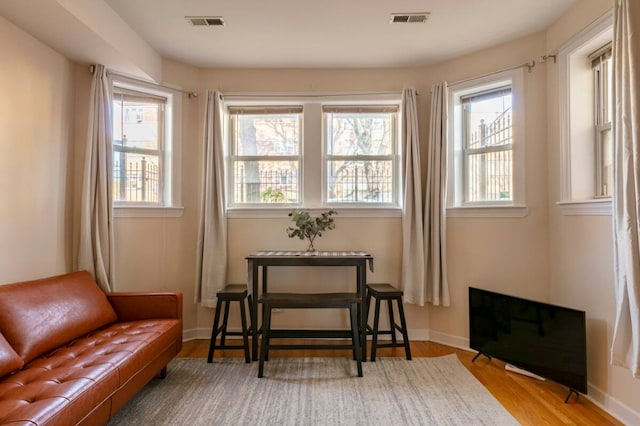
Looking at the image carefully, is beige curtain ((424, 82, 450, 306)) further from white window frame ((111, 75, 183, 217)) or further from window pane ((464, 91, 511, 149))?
white window frame ((111, 75, 183, 217))

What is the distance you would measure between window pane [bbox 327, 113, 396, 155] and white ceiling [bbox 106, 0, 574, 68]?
20.6 inches

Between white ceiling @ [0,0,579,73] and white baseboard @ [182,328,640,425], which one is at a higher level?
white ceiling @ [0,0,579,73]

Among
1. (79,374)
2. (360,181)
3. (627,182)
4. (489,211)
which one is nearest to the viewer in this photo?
(79,374)

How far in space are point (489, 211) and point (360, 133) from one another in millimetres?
1497

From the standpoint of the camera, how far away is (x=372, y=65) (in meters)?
3.54

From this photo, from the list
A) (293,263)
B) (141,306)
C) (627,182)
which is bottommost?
(141,306)

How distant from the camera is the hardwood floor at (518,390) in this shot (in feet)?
7.13

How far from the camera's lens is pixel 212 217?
135 inches

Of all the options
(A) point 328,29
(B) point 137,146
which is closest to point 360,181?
(A) point 328,29

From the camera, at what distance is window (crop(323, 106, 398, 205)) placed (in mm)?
3680

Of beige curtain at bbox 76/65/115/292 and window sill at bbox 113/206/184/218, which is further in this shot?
window sill at bbox 113/206/184/218

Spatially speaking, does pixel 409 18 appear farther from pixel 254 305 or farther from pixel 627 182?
pixel 254 305

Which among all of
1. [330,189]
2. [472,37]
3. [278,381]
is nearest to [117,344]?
[278,381]

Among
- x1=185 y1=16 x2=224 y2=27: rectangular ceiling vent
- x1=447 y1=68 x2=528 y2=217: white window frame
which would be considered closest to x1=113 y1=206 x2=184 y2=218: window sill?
x1=185 y1=16 x2=224 y2=27: rectangular ceiling vent
